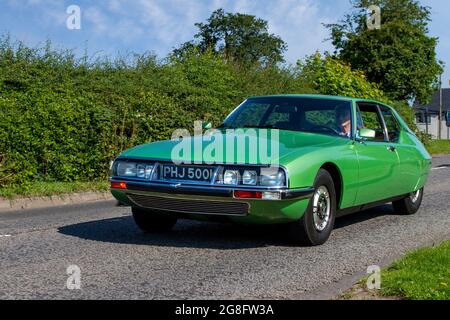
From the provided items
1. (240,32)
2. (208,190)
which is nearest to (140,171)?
(208,190)

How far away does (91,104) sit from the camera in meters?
13.8

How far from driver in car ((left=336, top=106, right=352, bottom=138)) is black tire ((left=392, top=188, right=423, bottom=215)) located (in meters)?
2.00

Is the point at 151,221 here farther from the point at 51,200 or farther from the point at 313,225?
the point at 51,200

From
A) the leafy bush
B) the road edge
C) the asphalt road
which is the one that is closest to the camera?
the asphalt road

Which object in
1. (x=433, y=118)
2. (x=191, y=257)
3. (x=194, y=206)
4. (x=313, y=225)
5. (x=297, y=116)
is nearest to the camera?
(x=191, y=257)

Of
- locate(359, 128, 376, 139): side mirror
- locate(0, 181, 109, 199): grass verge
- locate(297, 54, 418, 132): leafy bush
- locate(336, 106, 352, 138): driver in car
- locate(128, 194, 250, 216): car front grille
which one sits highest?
locate(297, 54, 418, 132): leafy bush

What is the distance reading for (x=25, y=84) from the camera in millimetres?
15086

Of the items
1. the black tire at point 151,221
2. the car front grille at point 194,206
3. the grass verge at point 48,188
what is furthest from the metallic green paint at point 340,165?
the grass verge at point 48,188

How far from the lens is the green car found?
6.23 m

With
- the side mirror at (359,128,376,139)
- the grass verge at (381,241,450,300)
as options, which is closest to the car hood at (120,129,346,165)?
the side mirror at (359,128,376,139)

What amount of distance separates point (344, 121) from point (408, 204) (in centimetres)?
222

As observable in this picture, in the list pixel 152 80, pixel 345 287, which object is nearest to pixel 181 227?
pixel 345 287

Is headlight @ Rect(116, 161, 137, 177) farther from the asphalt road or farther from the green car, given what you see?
the asphalt road
